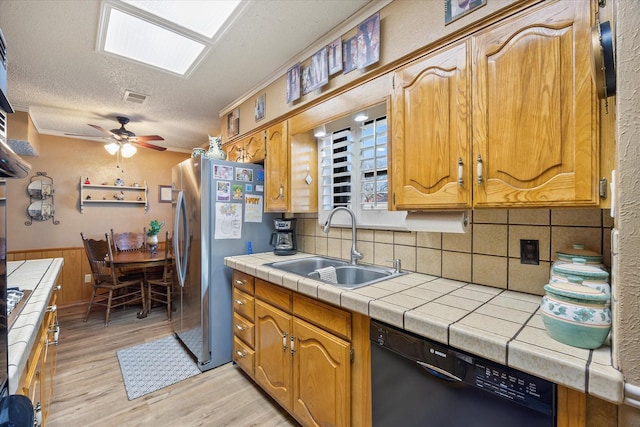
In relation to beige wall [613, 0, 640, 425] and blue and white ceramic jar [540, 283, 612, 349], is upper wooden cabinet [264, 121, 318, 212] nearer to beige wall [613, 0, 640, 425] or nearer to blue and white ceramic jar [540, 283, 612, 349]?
blue and white ceramic jar [540, 283, 612, 349]

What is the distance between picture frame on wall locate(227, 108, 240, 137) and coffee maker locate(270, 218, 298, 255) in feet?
3.92

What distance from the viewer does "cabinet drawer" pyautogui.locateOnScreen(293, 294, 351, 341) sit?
50.1 inches

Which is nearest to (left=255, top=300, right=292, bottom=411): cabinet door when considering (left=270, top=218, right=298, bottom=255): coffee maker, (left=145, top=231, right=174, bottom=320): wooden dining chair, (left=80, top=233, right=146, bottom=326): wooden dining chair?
(left=270, top=218, right=298, bottom=255): coffee maker

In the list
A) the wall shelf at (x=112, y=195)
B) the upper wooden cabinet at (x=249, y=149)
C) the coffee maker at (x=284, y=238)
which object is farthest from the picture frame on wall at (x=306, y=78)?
the wall shelf at (x=112, y=195)

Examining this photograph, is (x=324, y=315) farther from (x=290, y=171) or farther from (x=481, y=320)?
(x=290, y=171)

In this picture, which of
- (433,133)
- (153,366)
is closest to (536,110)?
(433,133)

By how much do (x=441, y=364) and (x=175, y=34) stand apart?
7.55 ft

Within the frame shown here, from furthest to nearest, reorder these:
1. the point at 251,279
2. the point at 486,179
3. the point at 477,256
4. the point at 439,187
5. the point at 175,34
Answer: the point at 251,279
the point at 175,34
the point at 477,256
the point at 439,187
the point at 486,179

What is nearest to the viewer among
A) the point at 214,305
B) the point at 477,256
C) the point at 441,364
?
the point at 441,364

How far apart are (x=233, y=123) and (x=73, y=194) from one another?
9.24ft

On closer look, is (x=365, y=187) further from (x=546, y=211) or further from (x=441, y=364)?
(x=441, y=364)

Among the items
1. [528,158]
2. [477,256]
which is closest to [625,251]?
[528,158]

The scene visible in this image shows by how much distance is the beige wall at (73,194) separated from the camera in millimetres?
3561

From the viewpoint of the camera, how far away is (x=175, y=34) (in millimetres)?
Result: 1778
